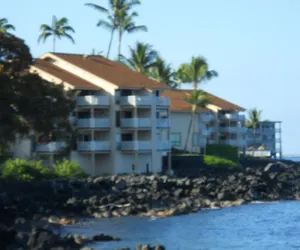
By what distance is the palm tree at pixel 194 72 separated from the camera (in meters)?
79.8

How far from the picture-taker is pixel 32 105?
121 feet

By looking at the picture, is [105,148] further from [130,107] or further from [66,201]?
[66,201]

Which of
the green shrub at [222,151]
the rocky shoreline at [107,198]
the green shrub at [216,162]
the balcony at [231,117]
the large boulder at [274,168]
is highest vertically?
A: the balcony at [231,117]

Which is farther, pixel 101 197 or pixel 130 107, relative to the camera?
pixel 130 107

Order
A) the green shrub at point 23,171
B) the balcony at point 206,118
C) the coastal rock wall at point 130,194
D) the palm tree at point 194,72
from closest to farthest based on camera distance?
the coastal rock wall at point 130,194, the green shrub at point 23,171, the palm tree at point 194,72, the balcony at point 206,118

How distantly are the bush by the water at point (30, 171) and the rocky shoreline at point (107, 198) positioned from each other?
2.82m

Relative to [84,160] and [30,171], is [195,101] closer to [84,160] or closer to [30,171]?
[84,160]

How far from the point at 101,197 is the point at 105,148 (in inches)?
583

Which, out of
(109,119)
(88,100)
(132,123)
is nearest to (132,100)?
(132,123)

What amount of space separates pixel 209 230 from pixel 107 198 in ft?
29.5

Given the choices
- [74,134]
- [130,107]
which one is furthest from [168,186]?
[74,134]

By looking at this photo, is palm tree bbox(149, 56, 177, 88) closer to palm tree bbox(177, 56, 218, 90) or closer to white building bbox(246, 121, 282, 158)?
palm tree bbox(177, 56, 218, 90)

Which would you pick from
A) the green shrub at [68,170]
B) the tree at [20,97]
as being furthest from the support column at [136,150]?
the tree at [20,97]

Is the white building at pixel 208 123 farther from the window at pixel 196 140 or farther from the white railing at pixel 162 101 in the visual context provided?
the white railing at pixel 162 101
